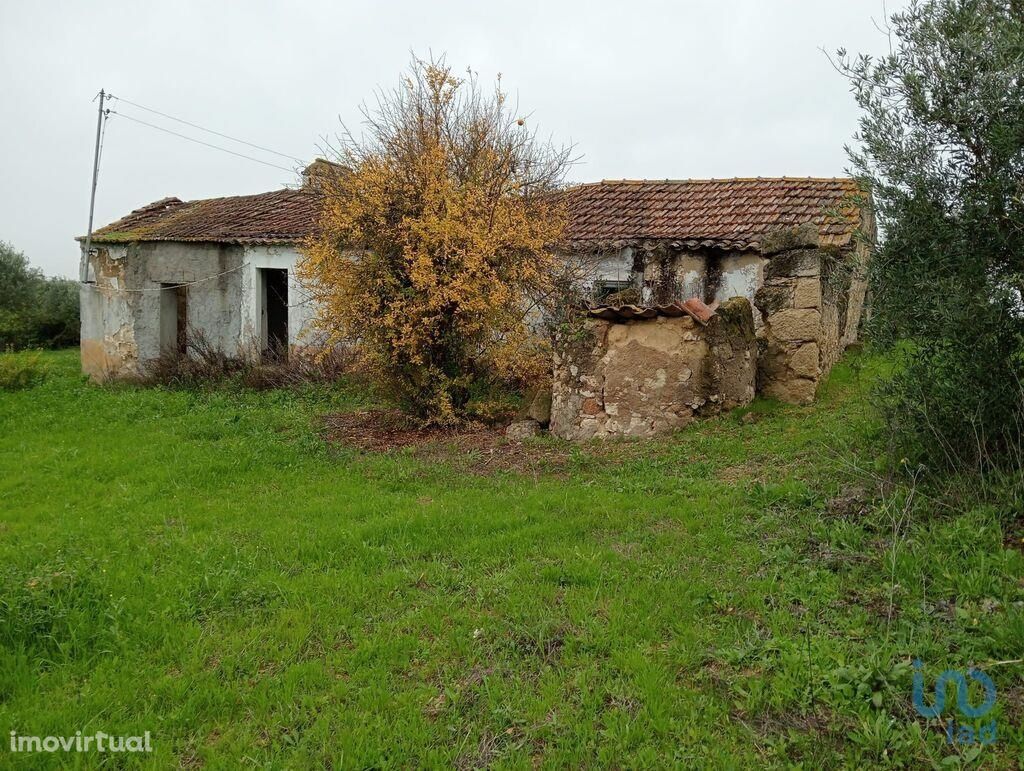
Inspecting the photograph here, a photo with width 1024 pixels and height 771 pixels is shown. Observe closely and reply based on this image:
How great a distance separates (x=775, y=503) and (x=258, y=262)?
43.1ft

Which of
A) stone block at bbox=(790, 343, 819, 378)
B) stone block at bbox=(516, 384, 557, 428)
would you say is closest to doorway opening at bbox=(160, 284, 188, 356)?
stone block at bbox=(516, 384, 557, 428)

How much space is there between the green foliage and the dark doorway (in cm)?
1221

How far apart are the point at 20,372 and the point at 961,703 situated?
16.4 m

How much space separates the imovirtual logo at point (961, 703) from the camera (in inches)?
110

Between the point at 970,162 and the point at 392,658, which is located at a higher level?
the point at 970,162

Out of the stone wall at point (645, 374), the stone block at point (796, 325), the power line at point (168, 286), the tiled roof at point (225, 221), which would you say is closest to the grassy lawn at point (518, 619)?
the stone wall at point (645, 374)

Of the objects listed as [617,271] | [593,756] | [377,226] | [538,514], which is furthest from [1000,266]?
[617,271]

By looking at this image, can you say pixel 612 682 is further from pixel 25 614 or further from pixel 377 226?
pixel 377 226

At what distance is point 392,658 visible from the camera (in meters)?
3.70

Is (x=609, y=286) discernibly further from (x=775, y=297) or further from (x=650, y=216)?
(x=775, y=297)

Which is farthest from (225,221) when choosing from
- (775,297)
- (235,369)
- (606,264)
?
(775,297)

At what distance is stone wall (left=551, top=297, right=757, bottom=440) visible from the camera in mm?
8641

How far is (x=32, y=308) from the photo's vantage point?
2548 centimetres

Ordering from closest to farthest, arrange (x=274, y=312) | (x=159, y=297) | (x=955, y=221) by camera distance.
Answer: (x=955, y=221) → (x=159, y=297) → (x=274, y=312)
